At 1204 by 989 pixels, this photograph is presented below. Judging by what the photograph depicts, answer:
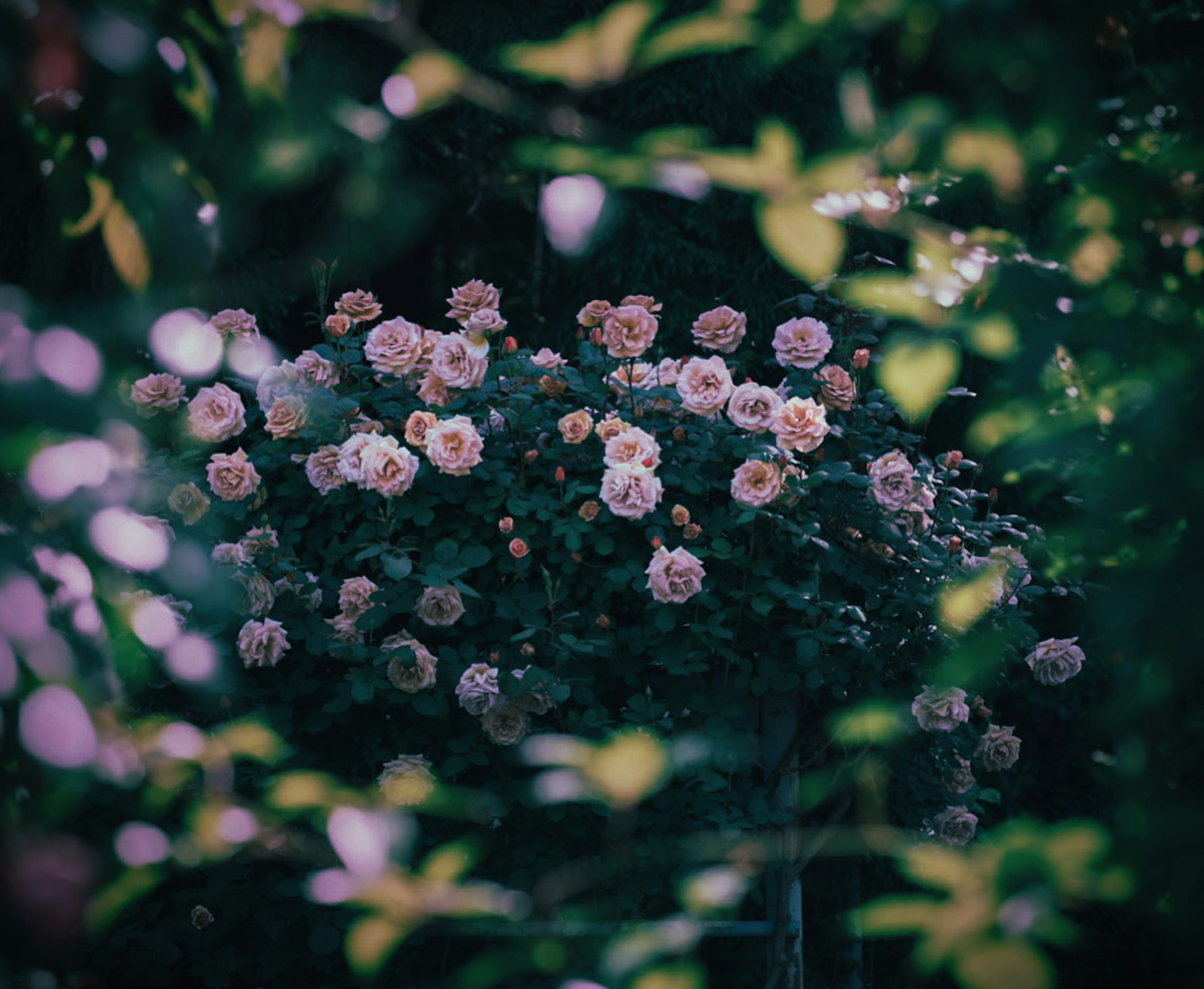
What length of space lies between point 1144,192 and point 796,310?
223 cm

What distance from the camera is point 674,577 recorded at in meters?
2.22

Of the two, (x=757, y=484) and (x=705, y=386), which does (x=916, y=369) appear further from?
(x=705, y=386)

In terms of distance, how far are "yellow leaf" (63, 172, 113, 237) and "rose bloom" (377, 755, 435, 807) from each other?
1.45 metres

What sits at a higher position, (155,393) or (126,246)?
(155,393)

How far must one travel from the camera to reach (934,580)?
8.43ft

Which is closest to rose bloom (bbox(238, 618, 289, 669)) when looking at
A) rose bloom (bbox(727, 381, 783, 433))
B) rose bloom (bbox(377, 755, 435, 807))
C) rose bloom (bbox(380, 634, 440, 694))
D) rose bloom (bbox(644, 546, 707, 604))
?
rose bloom (bbox(380, 634, 440, 694))

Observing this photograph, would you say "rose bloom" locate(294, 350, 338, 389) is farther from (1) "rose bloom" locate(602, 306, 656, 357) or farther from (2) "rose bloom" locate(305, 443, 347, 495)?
(1) "rose bloom" locate(602, 306, 656, 357)

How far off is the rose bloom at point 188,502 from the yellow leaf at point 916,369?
6.01 ft

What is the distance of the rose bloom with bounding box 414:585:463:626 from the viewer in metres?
2.26

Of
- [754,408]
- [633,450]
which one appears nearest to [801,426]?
[754,408]

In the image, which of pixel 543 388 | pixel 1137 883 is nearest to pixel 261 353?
pixel 543 388

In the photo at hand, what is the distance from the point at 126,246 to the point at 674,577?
1.48 metres

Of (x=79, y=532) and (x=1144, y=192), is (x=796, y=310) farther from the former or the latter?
(x=79, y=532)

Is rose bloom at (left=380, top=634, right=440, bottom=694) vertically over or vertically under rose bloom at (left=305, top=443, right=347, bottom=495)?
under
